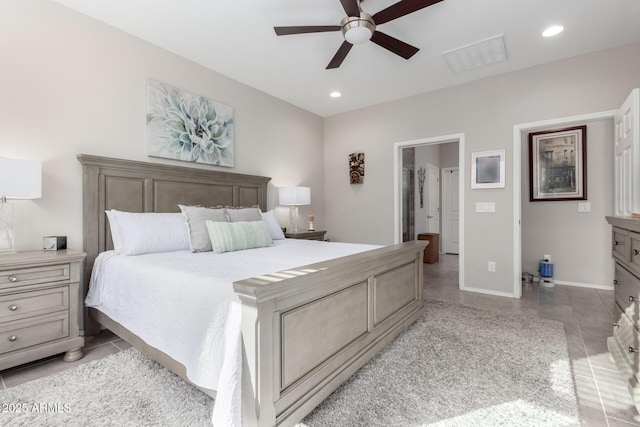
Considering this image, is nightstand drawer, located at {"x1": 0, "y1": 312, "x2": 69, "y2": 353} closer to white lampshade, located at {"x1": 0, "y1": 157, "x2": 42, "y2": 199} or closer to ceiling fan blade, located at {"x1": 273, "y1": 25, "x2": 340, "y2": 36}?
white lampshade, located at {"x1": 0, "y1": 157, "x2": 42, "y2": 199}

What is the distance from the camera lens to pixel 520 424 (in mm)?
1448

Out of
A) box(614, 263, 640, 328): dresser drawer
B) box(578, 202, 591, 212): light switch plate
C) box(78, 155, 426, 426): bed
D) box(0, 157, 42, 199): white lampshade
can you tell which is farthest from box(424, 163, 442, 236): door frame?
box(0, 157, 42, 199): white lampshade

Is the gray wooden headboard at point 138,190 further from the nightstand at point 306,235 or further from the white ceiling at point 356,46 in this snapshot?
the white ceiling at point 356,46

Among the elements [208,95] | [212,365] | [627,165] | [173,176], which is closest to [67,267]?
[173,176]

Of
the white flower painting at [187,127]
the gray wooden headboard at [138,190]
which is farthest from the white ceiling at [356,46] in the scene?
the gray wooden headboard at [138,190]

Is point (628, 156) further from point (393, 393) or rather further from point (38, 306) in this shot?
point (38, 306)

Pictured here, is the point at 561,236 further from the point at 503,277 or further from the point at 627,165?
the point at 627,165

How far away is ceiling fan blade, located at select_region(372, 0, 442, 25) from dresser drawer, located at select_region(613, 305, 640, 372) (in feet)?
7.39

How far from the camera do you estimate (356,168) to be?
490 cm

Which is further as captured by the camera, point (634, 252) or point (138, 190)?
point (138, 190)

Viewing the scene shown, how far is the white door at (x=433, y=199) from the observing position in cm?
684

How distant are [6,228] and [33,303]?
60cm

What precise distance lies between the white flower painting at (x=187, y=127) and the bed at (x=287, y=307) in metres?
0.21

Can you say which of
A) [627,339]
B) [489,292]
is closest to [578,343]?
[627,339]
